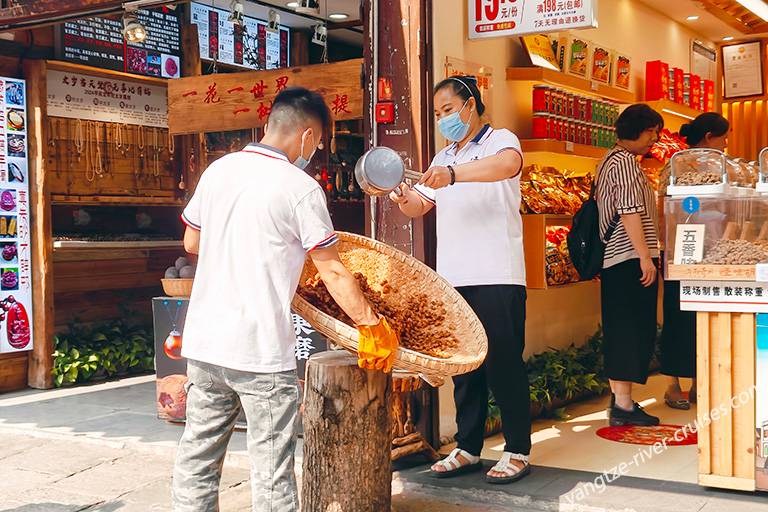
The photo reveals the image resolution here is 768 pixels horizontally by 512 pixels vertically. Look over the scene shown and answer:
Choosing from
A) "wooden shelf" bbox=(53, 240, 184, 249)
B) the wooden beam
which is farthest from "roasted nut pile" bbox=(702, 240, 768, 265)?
"wooden shelf" bbox=(53, 240, 184, 249)

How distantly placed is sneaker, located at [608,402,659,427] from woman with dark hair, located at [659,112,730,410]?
0.64 meters

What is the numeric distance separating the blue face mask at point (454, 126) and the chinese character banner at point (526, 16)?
83cm

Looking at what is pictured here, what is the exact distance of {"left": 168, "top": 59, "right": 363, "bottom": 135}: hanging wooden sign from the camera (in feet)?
18.6

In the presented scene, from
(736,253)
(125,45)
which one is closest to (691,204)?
(736,253)

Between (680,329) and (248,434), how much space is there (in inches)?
152

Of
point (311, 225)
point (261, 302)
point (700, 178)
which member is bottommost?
point (261, 302)

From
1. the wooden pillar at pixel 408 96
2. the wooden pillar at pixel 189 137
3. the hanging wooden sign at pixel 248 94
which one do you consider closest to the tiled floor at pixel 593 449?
the wooden pillar at pixel 408 96

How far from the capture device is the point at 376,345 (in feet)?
11.2

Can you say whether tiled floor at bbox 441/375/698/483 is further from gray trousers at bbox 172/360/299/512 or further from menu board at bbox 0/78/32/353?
menu board at bbox 0/78/32/353

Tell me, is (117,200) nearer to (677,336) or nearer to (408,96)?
(408,96)

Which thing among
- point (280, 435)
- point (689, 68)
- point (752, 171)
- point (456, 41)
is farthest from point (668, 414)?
point (689, 68)

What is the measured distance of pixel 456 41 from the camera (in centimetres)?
536

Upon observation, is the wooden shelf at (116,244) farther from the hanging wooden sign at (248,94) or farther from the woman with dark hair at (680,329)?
the woman with dark hair at (680,329)

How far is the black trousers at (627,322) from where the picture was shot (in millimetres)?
5762
